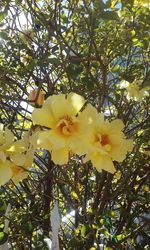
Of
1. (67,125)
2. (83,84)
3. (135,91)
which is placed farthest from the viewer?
(135,91)

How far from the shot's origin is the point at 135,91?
1797 millimetres

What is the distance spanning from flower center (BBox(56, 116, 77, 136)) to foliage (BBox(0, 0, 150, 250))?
1.23 ft

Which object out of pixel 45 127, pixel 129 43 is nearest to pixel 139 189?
A: pixel 129 43

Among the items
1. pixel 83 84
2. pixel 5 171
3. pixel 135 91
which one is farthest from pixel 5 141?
pixel 135 91

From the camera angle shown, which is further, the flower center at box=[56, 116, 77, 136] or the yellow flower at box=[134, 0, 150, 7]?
the yellow flower at box=[134, 0, 150, 7]

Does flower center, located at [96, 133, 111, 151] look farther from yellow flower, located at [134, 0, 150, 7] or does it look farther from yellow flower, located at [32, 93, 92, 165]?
yellow flower, located at [134, 0, 150, 7]

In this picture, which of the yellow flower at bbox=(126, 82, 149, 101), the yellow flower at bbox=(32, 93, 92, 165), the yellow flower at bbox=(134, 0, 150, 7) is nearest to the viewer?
the yellow flower at bbox=(32, 93, 92, 165)

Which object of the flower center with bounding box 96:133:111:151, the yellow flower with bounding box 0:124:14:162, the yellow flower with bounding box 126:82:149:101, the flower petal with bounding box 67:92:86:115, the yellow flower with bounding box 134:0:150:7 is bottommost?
the flower center with bounding box 96:133:111:151

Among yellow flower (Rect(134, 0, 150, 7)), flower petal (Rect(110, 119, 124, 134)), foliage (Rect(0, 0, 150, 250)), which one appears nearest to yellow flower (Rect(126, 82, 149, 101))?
foliage (Rect(0, 0, 150, 250))

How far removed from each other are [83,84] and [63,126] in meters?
0.74

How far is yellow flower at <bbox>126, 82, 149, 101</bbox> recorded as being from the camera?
1755mm

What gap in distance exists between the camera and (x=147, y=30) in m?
1.71

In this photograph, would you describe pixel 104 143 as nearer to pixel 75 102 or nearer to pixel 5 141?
pixel 75 102

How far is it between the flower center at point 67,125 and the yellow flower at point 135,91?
0.88 meters
